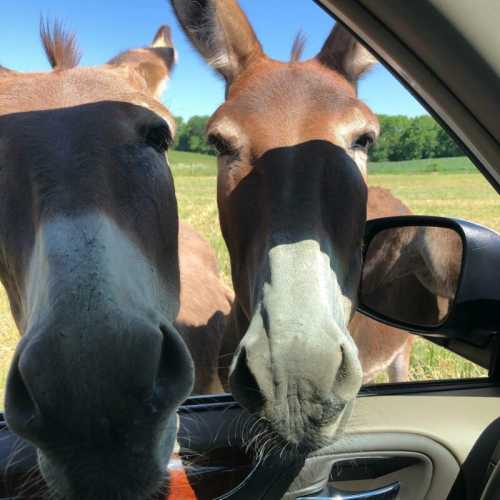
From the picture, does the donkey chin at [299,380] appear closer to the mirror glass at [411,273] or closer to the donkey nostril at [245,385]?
the donkey nostril at [245,385]

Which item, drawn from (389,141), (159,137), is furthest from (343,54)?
(159,137)

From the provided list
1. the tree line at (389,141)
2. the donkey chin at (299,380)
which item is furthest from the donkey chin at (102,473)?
the tree line at (389,141)

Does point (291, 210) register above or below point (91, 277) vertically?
above

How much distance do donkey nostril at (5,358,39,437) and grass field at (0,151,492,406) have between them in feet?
3.89

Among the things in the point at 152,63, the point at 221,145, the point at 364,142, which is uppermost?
the point at 152,63

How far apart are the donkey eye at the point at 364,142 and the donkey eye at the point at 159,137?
27.8 inches

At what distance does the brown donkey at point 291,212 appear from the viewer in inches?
55.6

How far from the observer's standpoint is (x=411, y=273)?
2.72m

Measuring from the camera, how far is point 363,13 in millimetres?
1148

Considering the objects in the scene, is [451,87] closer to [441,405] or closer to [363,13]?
[363,13]

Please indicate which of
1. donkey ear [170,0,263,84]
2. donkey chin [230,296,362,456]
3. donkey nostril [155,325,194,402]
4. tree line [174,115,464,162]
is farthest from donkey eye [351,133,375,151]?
donkey nostril [155,325,194,402]

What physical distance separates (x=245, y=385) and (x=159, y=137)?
3.08 feet

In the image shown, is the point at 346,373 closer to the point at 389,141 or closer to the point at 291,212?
the point at 291,212

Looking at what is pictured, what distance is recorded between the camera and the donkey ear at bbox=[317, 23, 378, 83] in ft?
7.97
